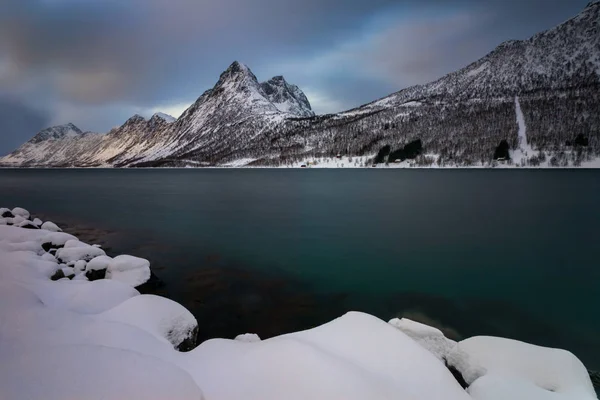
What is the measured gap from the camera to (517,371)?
17.8ft

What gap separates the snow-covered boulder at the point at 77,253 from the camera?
11.4m

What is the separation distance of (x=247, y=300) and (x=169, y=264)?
6171 millimetres

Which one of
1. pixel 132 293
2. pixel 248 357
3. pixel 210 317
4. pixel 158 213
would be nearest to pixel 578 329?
pixel 248 357

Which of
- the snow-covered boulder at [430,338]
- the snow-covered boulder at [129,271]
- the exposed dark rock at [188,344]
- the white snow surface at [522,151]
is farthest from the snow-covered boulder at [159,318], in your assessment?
the white snow surface at [522,151]

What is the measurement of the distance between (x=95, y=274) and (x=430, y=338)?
1073 cm

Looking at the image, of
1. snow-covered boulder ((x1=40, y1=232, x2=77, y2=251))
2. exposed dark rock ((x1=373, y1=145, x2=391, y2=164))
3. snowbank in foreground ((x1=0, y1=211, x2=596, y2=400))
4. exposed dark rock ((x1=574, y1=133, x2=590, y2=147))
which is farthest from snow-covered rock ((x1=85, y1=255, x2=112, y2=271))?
exposed dark rock ((x1=574, y1=133, x2=590, y2=147))

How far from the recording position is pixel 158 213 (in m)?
30.6

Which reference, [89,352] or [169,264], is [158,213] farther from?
[89,352]

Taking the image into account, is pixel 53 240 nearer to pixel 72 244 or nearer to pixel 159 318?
pixel 72 244

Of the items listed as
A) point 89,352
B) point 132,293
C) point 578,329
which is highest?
point 89,352

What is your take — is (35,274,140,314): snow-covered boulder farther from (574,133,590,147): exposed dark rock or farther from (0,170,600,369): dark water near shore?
(574,133,590,147): exposed dark rock

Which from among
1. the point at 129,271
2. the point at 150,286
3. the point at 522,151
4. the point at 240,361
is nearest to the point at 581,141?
the point at 522,151

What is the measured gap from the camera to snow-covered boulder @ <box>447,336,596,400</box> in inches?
189

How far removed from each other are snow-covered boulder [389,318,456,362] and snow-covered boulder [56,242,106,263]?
11.6m
